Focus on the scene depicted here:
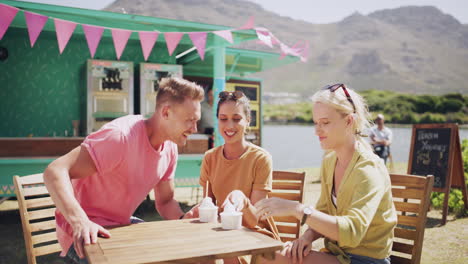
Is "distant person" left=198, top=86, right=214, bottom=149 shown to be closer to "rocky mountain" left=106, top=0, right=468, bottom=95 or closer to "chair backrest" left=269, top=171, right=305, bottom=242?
"chair backrest" left=269, top=171, right=305, bottom=242

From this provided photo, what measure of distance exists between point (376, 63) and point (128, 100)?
540ft

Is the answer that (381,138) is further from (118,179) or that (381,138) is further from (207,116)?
(118,179)

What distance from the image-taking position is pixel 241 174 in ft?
7.48

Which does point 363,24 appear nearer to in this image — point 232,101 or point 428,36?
point 428,36

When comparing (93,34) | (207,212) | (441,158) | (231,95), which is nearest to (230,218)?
(207,212)

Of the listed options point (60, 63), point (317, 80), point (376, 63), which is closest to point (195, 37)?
point (60, 63)

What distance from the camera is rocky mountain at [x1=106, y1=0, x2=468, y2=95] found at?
457 ft

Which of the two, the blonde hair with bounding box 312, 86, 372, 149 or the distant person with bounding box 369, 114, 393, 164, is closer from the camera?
the blonde hair with bounding box 312, 86, 372, 149

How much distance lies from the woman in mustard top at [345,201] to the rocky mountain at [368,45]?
13344cm

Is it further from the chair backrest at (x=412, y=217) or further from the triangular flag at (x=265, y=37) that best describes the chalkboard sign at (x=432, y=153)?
the chair backrest at (x=412, y=217)

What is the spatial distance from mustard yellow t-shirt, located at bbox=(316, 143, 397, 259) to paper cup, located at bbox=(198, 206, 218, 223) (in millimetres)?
637

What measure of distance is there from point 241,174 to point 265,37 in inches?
182

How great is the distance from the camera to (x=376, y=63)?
15562 cm

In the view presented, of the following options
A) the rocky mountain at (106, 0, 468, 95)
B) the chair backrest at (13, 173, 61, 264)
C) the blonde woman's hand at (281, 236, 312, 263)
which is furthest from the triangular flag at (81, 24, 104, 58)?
the rocky mountain at (106, 0, 468, 95)
